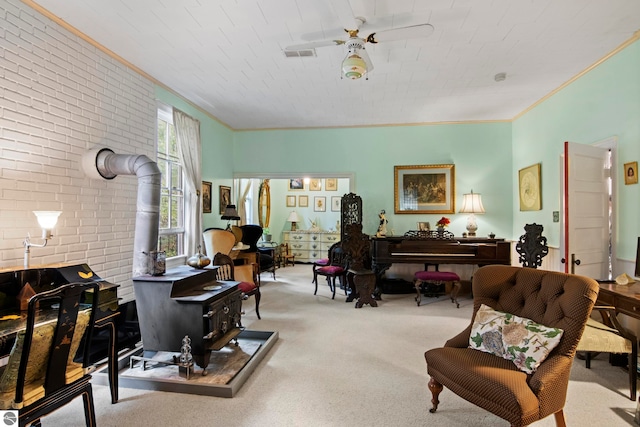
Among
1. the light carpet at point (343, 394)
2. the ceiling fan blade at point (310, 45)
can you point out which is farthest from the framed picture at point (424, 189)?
the ceiling fan blade at point (310, 45)

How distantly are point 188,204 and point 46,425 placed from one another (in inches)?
132

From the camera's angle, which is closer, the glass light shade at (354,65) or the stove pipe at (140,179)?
the glass light shade at (354,65)

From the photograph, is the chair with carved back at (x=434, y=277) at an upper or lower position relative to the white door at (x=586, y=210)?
lower

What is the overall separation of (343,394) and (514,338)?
1.31 m

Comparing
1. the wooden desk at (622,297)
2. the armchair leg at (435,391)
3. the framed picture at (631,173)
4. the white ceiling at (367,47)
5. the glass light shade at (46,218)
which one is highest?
the white ceiling at (367,47)

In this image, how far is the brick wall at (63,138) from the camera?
2693 mm

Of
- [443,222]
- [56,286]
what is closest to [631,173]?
[443,222]

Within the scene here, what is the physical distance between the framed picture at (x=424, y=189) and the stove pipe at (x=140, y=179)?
4258mm

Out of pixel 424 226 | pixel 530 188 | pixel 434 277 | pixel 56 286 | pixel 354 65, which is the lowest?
pixel 434 277

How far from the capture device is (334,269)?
576cm

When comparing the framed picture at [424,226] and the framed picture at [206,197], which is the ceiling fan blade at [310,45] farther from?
the framed picture at [424,226]

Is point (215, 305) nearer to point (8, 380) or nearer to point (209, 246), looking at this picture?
point (8, 380)

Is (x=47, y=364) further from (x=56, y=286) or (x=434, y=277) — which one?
(x=434, y=277)

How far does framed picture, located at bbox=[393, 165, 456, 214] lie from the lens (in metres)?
6.23
